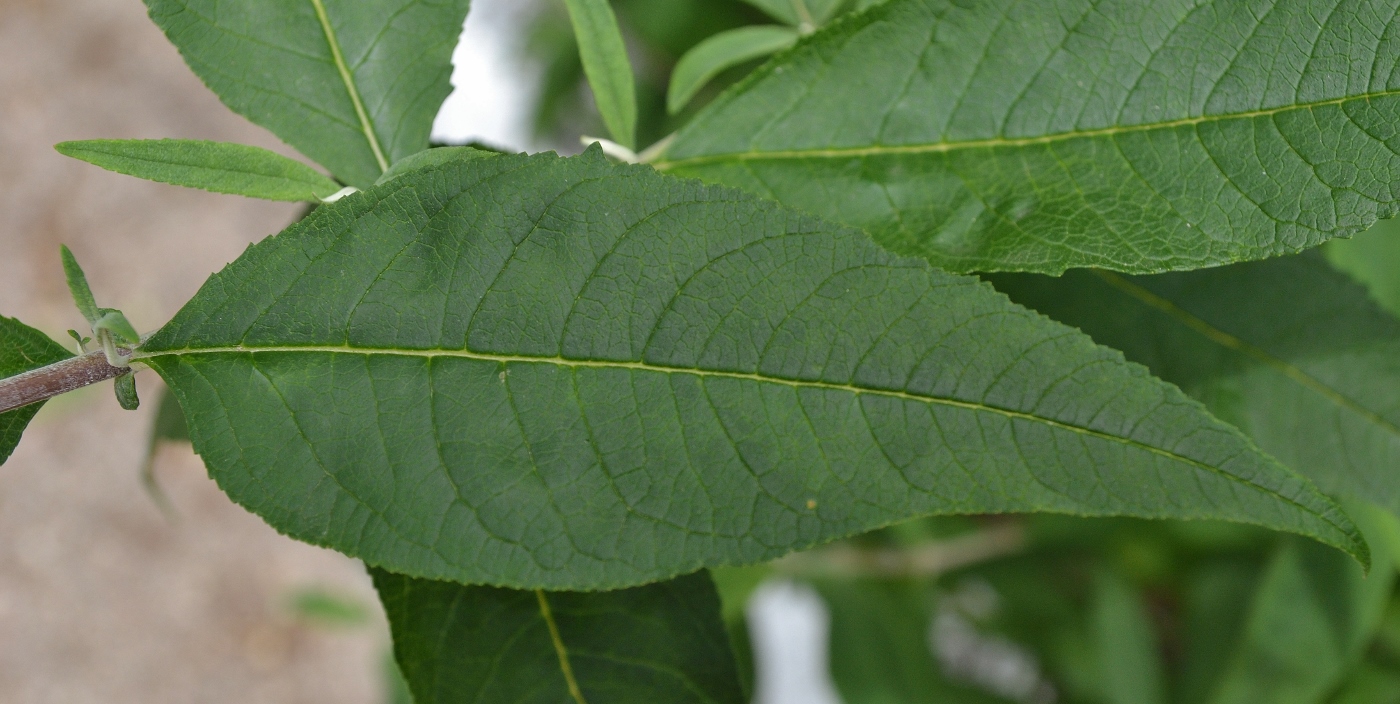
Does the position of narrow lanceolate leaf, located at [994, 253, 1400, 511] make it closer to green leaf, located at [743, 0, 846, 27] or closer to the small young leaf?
green leaf, located at [743, 0, 846, 27]

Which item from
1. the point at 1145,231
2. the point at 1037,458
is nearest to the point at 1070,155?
the point at 1145,231

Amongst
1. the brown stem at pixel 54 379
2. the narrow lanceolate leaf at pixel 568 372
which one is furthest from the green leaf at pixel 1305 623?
the brown stem at pixel 54 379

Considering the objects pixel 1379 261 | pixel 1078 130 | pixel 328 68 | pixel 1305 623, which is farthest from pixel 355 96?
pixel 1305 623

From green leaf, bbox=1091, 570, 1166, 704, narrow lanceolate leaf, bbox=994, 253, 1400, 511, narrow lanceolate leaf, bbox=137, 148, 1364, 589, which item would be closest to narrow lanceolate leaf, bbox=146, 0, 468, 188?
narrow lanceolate leaf, bbox=137, 148, 1364, 589

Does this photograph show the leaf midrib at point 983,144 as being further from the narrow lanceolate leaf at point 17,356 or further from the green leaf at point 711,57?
the narrow lanceolate leaf at point 17,356

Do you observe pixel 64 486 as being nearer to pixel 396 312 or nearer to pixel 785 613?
pixel 785 613
